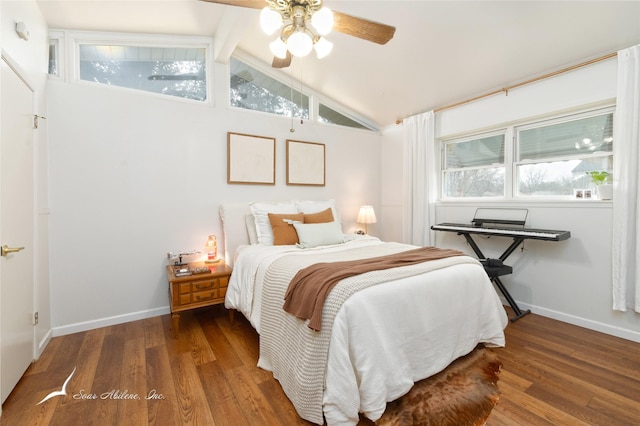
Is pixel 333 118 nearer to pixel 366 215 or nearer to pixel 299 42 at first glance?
pixel 366 215

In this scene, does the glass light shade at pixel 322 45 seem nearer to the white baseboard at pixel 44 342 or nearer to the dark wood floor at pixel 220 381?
the dark wood floor at pixel 220 381

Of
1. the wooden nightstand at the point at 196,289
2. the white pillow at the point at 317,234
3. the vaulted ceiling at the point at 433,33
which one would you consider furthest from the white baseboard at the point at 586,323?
the wooden nightstand at the point at 196,289

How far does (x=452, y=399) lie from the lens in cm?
170

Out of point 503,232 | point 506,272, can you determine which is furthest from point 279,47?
point 506,272

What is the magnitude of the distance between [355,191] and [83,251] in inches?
129

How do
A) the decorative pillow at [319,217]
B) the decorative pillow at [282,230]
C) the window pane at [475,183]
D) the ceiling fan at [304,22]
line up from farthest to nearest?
the window pane at [475,183]
the decorative pillow at [319,217]
the decorative pillow at [282,230]
the ceiling fan at [304,22]

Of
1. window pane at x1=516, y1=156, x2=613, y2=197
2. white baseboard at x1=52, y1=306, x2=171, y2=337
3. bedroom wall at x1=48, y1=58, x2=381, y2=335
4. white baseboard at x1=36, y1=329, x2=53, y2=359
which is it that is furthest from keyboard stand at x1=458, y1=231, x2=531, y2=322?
white baseboard at x1=36, y1=329, x2=53, y2=359

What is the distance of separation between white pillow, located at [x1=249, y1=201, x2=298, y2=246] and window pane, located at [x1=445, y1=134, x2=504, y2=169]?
227 cm

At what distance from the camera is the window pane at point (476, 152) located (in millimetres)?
3434

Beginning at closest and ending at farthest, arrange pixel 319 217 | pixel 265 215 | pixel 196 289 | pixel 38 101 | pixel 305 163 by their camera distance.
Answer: pixel 38 101 → pixel 196 289 → pixel 265 215 → pixel 319 217 → pixel 305 163

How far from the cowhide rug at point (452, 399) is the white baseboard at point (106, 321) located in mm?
2452

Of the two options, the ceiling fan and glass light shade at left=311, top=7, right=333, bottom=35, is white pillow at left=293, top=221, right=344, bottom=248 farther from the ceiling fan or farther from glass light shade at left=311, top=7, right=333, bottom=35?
glass light shade at left=311, top=7, right=333, bottom=35

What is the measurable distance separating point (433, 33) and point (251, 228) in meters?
2.62

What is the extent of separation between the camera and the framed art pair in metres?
3.34
